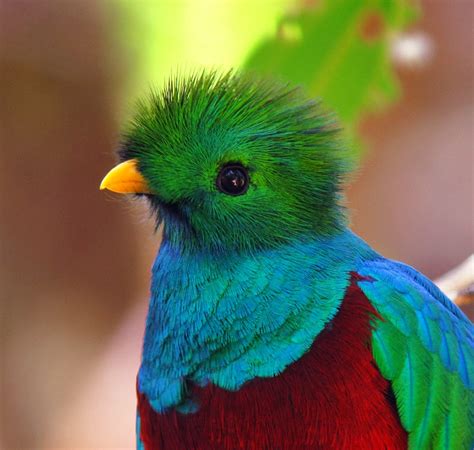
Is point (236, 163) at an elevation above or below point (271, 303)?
above

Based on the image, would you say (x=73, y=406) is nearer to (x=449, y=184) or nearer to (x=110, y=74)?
(x=110, y=74)

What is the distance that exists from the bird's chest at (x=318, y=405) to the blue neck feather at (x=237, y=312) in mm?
39

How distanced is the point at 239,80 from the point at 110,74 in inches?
126

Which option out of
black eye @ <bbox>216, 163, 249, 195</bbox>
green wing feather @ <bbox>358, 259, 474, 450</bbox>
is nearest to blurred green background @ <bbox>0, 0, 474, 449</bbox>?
black eye @ <bbox>216, 163, 249, 195</bbox>

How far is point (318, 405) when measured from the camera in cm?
223

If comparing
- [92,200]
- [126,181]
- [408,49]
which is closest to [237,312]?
[126,181]

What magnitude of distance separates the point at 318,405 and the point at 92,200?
385 cm

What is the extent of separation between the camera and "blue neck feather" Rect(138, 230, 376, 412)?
229 centimetres

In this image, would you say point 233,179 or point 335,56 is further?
point 233,179

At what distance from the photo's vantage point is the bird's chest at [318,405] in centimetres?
222

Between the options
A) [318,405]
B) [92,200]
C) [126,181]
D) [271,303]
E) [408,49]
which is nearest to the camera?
[318,405]

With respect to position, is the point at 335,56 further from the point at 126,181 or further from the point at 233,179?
the point at 126,181

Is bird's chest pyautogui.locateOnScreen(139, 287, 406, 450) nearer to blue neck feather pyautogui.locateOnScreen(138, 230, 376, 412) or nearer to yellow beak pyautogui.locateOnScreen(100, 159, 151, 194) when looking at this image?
blue neck feather pyautogui.locateOnScreen(138, 230, 376, 412)

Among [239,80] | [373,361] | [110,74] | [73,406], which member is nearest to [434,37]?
[110,74]
